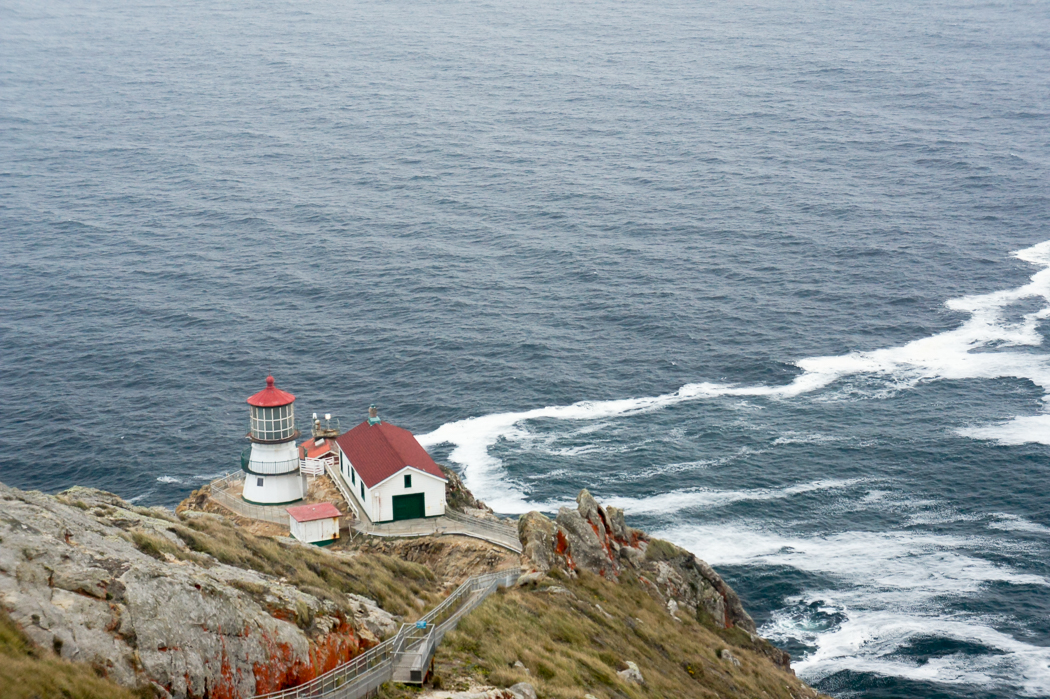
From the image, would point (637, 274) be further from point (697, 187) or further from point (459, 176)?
point (459, 176)

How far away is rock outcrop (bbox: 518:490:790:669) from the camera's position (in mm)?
40625

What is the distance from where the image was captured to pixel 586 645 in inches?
1289

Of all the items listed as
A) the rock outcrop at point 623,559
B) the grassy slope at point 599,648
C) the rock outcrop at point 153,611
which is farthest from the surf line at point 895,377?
the rock outcrop at point 153,611

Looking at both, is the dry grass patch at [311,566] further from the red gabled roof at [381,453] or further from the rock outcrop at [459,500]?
the rock outcrop at [459,500]

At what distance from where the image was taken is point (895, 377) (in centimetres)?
8312

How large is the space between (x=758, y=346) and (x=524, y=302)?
23.0 metres

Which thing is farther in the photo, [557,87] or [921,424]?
[557,87]

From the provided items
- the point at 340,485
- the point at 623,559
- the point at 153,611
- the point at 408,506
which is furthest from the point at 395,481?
the point at 153,611

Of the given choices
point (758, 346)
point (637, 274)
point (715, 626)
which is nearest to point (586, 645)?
point (715, 626)

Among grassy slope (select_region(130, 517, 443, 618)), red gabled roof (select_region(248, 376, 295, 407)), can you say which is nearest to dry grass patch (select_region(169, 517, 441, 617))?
grassy slope (select_region(130, 517, 443, 618))

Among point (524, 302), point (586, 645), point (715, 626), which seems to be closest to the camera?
point (586, 645)

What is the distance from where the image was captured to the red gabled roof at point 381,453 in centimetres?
4759

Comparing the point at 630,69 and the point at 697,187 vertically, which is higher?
the point at 630,69

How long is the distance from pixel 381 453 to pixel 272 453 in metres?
5.35
